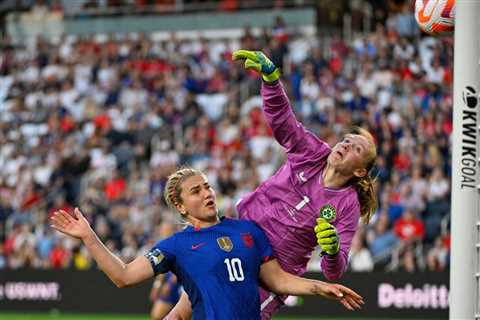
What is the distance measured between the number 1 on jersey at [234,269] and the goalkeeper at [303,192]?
2.47 feet

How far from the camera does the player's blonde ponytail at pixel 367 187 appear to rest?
7.59m

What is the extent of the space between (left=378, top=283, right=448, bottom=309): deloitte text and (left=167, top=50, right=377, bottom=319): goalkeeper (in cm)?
1023

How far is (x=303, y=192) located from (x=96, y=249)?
1697mm

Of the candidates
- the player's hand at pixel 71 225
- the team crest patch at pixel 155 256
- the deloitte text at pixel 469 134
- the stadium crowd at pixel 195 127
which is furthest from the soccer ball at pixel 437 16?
the stadium crowd at pixel 195 127

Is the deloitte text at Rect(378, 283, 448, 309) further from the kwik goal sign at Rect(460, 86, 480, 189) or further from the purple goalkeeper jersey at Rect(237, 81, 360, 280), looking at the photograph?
the kwik goal sign at Rect(460, 86, 480, 189)

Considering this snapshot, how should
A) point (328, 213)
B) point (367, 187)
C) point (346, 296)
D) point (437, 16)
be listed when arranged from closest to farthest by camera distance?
point (346, 296) < point (437, 16) < point (328, 213) < point (367, 187)

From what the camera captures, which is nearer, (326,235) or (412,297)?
(326,235)

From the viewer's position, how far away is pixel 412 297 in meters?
17.9

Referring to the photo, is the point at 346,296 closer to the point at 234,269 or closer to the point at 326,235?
the point at 326,235

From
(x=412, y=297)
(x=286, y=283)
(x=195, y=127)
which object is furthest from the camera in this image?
(x=195, y=127)

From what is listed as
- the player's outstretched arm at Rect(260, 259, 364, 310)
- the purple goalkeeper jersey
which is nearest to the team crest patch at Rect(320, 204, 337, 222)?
the purple goalkeeper jersey

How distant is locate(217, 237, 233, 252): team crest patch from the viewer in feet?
22.3

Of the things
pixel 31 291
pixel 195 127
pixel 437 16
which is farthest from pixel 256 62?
pixel 195 127

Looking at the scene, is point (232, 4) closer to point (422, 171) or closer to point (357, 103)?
point (357, 103)
